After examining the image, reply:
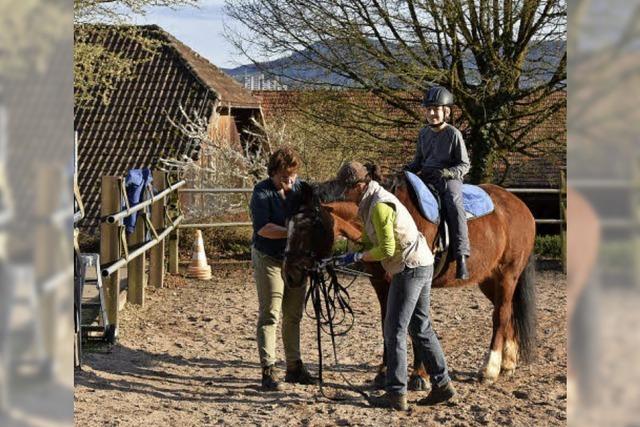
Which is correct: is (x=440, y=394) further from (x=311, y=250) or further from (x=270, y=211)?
(x=270, y=211)

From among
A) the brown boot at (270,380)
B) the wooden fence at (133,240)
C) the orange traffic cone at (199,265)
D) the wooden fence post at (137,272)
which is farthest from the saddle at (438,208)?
the orange traffic cone at (199,265)

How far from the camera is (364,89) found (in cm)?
1356

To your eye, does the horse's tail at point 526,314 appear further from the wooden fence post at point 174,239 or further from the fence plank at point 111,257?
the wooden fence post at point 174,239

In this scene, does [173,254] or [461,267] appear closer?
[461,267]

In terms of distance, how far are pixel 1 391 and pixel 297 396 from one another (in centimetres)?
465

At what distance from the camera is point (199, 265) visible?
10891mm

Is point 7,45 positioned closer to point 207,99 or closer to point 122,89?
point 207,99

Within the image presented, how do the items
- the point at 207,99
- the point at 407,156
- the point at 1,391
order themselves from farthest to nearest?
the point at 207,99
the point at 407,156
the point at 1,391

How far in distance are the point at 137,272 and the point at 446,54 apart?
7.06m

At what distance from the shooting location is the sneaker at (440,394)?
4805 mm

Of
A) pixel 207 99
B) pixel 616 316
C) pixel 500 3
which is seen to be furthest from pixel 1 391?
pixel 207 99

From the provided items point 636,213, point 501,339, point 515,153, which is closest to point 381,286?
point 501,339

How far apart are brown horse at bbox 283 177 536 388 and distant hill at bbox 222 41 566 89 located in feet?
25.8

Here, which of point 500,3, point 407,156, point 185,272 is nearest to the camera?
point 185,272
